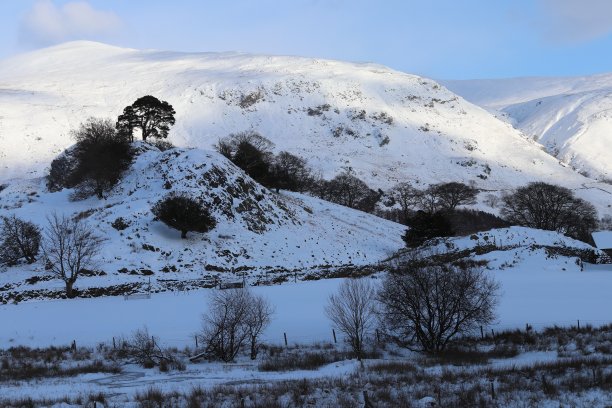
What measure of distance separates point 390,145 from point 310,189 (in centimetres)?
5739

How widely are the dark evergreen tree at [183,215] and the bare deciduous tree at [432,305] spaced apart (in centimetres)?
2456

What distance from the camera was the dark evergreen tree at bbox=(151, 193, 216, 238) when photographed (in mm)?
47781

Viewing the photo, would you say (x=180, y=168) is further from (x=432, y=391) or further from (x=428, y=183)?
(x=428, y=183)

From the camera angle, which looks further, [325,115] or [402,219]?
[325,115]

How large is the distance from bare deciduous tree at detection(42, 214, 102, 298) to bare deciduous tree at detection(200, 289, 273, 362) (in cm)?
1586

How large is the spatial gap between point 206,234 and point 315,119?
11586 centimetres

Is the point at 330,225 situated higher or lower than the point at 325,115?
lower

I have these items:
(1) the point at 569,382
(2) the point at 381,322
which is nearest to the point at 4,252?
(2) the point at 381,322

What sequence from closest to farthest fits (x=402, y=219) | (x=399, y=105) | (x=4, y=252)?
1. (x=4, y=252)
2. (x=402, y=219)
3. (x=399, y=105)

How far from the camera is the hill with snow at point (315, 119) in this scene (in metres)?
135

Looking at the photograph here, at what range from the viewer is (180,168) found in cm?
5553

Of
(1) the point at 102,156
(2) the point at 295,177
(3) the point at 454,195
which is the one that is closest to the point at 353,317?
(1) the point at 102,156

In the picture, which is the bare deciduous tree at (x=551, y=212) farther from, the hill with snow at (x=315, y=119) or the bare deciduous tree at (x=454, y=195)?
the hill with snow at (x=315, y=119)

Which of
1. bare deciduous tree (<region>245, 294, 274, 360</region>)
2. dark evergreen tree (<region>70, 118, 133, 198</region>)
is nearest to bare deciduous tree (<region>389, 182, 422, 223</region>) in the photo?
dark evergreen tree (<region>70, 118, 133, 198</region>)
